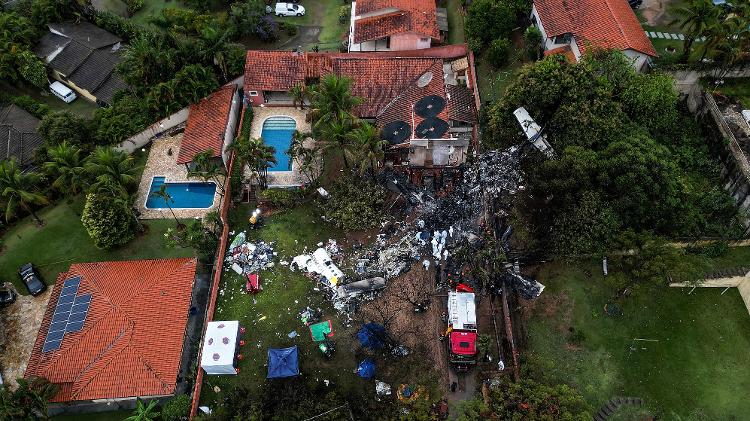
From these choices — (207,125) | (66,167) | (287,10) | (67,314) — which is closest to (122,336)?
(67,314)

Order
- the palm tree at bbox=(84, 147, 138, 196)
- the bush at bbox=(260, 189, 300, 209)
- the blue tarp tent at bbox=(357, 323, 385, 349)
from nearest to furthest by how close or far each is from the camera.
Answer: the blue tarp tent at bbox=(357, 323, 385, 349)
the palm tree at bbox=(84, 147, 138, 196)
the bush at bbox=(260, 189, 300, 209)

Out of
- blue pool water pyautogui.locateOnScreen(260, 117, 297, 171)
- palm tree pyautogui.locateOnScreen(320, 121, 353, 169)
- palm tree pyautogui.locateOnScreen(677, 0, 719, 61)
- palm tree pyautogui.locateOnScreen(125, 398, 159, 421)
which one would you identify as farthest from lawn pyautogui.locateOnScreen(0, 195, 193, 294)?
palm tree pyautogui.locateOnScreen(677, 0, 719, 61)

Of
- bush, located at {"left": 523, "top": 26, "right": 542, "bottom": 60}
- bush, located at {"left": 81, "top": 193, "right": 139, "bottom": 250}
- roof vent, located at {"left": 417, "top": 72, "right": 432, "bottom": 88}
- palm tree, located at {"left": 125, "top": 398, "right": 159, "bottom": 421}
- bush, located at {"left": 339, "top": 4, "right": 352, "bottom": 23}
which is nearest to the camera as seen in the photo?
palm tree, located at {"left": 125, "top": 398, "right": 159, "bottom": 421}

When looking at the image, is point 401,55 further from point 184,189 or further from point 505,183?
point 184,189

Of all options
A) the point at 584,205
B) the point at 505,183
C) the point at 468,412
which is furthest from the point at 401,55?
the point at 468,412

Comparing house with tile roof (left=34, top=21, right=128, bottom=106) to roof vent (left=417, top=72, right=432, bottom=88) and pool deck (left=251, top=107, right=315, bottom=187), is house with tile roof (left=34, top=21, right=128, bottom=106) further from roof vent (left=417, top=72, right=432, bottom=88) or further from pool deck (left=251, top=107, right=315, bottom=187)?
roof vent (left=417, top=72, right=432, bottom=88)

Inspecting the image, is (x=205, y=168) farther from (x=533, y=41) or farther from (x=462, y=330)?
(x=533, y=41)
